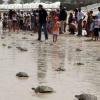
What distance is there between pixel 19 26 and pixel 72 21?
8929mm

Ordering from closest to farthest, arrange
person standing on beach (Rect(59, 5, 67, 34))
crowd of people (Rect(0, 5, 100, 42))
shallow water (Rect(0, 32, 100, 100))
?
shallow water (Rect(0, 32, 100, 100)), crowd of people (Rect(0, 5, 100, 42)), person standing on beach (Rect(59, 5, 67, 34))

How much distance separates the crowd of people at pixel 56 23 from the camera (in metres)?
23.2

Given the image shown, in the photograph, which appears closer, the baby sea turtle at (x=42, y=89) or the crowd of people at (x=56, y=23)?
the baby sea turtle at (x=42, y=89)

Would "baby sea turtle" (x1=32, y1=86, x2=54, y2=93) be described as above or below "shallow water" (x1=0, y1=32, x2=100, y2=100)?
above

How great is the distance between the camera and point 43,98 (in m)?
7.50

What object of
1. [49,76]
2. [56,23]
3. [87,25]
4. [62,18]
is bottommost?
[87,25]

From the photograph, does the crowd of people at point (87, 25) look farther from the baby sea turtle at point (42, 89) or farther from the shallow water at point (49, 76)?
the baby sea turtle at point (42, 89)

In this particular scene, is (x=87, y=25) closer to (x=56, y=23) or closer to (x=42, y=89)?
(x=56, y=23)

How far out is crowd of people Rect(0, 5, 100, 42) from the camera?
23156 millimetres

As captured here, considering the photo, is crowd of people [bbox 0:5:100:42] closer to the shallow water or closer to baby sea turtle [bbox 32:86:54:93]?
the shallow water

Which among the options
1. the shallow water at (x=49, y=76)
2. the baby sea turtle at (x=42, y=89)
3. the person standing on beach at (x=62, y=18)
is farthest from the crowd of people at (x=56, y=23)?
the baby sea turtle at (x=42, y=89)

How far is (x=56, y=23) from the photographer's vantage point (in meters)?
22.2

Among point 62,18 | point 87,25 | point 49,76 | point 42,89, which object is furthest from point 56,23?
point 42,89

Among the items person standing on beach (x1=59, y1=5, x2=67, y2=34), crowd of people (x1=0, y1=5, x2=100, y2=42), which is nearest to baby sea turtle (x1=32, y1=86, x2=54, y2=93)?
crowd of people (x1=0, y1=5, x2=100, y2=42)
